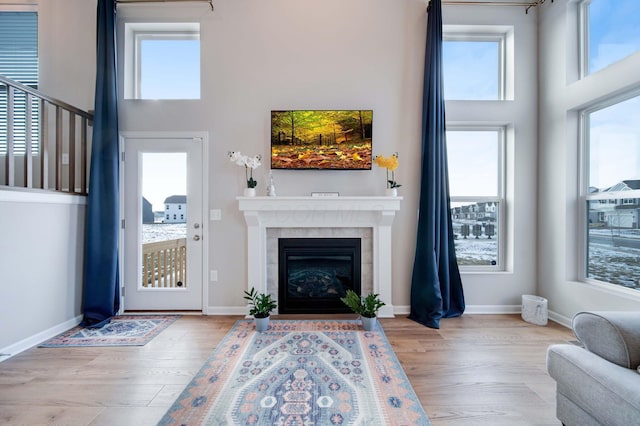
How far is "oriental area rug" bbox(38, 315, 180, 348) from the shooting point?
253 centimetres

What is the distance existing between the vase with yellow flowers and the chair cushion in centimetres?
194

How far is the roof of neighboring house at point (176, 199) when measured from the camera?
10.7ft

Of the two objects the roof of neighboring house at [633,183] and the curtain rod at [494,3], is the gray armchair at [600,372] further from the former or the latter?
the curtain rod at [494,3]

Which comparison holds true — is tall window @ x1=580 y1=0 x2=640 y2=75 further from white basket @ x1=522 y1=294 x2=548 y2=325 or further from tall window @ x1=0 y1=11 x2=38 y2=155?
tall window @ x1=0 y1=11 x2=38 y2=155

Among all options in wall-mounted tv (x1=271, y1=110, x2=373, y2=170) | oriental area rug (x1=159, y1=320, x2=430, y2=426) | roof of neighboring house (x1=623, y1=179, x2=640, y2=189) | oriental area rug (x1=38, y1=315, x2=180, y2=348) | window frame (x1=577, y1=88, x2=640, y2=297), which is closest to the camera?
oriental area rug (x1=159, y1=320, x2=430, y2=426)

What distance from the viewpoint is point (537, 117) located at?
3.32 metres

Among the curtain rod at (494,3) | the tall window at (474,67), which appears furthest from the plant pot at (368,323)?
the curtain rod at (494,3)

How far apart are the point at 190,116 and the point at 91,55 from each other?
130 cm

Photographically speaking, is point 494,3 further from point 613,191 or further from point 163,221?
point 163,221

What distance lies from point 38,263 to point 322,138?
2896 millimetres

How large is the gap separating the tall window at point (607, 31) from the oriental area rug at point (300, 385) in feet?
10.8

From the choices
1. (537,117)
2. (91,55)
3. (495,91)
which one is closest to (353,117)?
(495,91)

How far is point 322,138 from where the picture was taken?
10.4 ft

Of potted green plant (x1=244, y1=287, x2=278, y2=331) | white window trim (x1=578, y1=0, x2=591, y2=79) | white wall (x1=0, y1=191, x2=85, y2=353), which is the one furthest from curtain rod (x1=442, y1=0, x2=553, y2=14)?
white wall (x1=0, y1=191, x2=85, y2=353)
